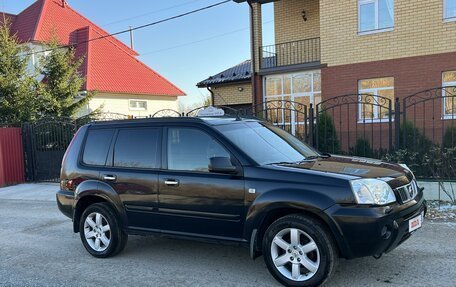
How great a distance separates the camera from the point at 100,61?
2630 cm

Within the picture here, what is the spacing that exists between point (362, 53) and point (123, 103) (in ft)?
51.3

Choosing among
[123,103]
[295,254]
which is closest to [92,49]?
[123,103]

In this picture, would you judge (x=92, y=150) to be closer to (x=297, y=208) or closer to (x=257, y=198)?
(x=257, y=198)

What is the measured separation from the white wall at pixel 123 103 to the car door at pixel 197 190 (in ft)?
59.7

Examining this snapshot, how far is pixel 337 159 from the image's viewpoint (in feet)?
16.8

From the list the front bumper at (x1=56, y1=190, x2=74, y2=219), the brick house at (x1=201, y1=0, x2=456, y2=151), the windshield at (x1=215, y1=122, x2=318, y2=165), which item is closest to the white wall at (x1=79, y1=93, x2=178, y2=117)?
the brick house at (x1=201, y1=0, x2=456, y2=151)

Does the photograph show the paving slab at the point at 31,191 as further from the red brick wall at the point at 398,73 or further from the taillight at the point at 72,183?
the red brick wall at the point at 398,73

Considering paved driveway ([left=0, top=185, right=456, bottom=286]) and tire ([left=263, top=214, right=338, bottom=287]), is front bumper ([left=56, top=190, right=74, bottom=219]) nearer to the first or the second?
paved driveway ([left=0, top=185, right=456, bottom=286])

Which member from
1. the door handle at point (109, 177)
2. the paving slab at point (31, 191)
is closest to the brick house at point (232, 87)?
the paving slab at point (31, 191)

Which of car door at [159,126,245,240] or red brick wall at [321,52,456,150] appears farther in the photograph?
red brick wall at [321,52,456,150]

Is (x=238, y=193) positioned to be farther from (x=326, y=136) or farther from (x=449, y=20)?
(x=449, y=20)

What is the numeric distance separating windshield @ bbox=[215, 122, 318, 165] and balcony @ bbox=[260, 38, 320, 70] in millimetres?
11752

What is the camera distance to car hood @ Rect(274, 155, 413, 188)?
4203 millimetres

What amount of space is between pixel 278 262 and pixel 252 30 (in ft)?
47.8
